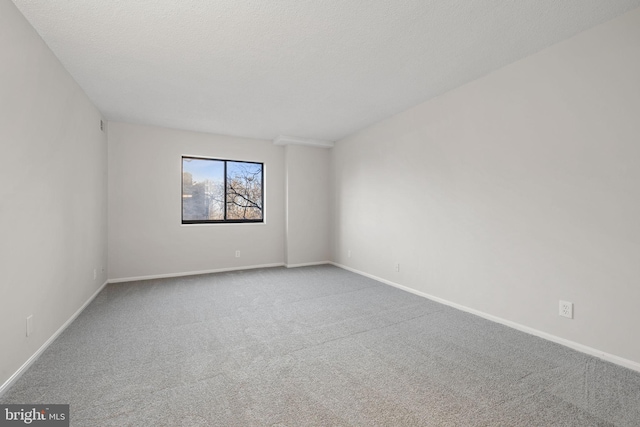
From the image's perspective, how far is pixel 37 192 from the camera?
2.14 m

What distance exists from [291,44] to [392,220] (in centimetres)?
271

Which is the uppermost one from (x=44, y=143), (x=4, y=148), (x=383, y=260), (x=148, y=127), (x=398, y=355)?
(x=148, y=127)

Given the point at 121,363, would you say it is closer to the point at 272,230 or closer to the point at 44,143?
the point at 44,143

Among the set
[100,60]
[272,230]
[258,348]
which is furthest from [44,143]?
[272,230]

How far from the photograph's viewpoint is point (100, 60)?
8.52ft

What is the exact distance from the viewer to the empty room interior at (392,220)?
1.77 meters

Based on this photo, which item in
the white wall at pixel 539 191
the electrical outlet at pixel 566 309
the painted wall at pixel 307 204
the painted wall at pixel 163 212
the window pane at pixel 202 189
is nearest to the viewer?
the white wall at pixel 539 191

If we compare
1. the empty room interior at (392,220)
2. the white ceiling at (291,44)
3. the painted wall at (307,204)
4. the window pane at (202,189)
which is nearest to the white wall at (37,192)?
the empty room interior at (392,220)

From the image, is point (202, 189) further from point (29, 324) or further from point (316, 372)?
point (316, 372)

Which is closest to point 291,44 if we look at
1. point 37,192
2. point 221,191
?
point 37,192

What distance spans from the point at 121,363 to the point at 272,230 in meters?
3.64

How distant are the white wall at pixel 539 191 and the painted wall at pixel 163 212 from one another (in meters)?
2.92

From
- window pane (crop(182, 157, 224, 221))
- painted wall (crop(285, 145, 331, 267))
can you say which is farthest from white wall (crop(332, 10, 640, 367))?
window pane (crop(182, 157, 224, 221))

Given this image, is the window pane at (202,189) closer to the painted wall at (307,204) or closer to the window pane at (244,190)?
the window pane at (244,190)
